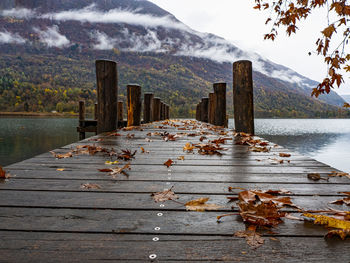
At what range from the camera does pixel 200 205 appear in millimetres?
1424

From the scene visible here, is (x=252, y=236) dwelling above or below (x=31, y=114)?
below

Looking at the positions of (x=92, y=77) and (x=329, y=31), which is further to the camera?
(x=92, y=77)

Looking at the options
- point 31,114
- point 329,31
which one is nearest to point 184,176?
point 329,31

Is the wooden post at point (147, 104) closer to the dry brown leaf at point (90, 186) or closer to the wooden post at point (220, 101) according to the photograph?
the wooden post at point (220, 101)

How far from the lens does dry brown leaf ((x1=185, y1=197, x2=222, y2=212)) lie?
1376 millimetres

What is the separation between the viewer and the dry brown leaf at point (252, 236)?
1.04 meters

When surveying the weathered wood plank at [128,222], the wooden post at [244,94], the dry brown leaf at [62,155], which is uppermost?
the wooden post at [244,94]

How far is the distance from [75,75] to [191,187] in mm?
106014

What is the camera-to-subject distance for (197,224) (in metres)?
1.20

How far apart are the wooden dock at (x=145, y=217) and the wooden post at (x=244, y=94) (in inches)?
103

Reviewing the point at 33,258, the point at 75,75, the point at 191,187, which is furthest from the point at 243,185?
the point at 75,75

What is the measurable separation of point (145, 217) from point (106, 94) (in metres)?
4.04

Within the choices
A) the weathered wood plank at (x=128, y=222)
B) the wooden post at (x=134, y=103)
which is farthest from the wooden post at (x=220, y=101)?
the weathered wood plank at (x=128, y=222)

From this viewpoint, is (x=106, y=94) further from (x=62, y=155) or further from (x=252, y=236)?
(x=252, y=236)
